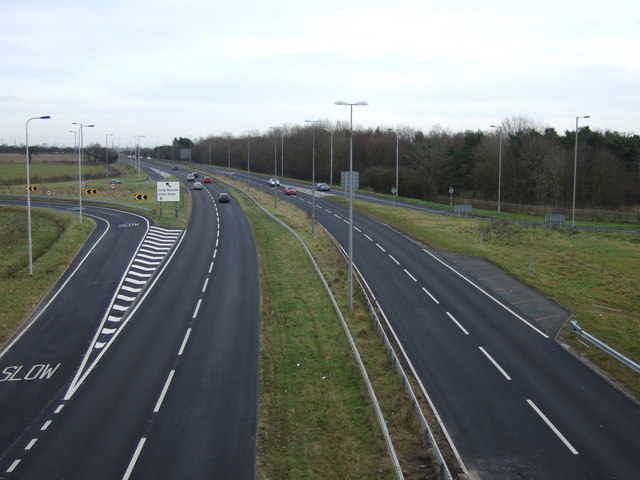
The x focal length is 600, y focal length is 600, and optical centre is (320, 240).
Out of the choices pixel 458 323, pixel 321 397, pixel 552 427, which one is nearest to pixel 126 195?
pixel 458 323

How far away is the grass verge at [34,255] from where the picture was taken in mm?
29062

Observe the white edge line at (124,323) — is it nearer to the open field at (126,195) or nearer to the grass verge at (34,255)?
the grass verge at (34,255)

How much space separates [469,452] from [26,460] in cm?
1144

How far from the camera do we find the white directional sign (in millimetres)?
57250

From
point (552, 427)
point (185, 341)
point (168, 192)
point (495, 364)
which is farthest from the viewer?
point (168, 192)

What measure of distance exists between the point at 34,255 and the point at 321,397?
32.4m

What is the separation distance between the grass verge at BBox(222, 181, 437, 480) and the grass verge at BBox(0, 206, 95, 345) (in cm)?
1171

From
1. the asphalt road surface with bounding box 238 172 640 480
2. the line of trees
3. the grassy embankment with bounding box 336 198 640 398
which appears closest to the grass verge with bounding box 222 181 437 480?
the asphalt road surface with bounding box 238 172 640 480

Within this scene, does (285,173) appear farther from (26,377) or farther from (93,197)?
(26,377)

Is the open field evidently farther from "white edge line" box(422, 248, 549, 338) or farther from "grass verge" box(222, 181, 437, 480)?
"grass verge" box(222, 181, 437, 480)

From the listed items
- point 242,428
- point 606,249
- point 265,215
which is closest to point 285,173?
point 265,215

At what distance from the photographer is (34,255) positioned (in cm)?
4369

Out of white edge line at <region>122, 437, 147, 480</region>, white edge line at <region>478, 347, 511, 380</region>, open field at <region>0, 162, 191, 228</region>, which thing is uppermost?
open field at <region>0, 162, 191, 228</region>

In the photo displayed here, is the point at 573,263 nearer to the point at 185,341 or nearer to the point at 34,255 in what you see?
the point at 185,341
